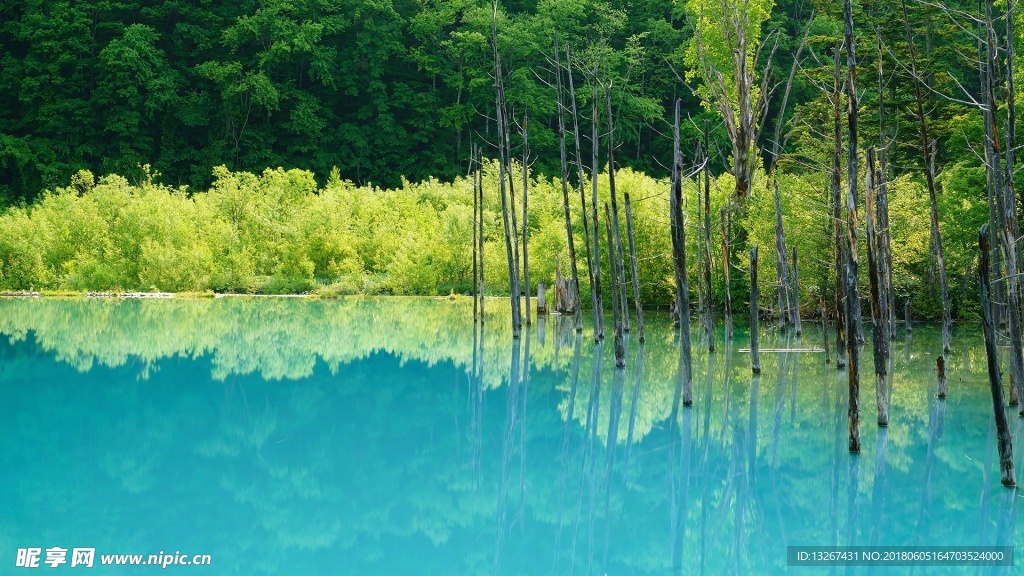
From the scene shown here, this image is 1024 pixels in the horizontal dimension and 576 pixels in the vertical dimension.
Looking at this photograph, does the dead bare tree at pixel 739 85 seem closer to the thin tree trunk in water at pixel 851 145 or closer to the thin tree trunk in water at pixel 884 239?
the thin tree trunk in water at pixel 884 239

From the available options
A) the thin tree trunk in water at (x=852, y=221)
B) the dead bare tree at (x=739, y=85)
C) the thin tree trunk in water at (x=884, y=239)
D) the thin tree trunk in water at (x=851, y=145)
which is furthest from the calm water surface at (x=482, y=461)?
the dead bare tree at (x=739, y=85)

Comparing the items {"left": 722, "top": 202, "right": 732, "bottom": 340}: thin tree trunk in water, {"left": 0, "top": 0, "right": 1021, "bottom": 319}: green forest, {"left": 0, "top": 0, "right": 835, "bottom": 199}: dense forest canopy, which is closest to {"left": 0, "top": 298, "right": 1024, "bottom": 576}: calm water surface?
{"left": 722, "top": 202, "right": 732, "bottom": 340}: thin tree trunk in water

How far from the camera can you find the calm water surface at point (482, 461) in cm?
777

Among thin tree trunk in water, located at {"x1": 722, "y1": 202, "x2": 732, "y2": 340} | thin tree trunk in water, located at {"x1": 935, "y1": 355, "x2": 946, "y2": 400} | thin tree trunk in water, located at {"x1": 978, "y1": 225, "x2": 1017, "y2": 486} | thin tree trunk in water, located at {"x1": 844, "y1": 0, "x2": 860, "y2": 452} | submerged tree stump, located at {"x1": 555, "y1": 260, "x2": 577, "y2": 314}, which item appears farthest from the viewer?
submerged tree stump, located at {"x1": 555, "y1": 260, "x2": 577, "y2": 314}

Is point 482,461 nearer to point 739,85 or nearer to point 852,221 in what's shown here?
point 852,221

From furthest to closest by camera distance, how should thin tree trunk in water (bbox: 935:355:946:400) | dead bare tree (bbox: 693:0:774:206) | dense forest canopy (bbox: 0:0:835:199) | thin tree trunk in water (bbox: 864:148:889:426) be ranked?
dense forest canopy (bbox: 0:0:835:199), dead bare tree (bbox: 693:0:774:206), thin tree trunk in water (bbox: 935:355:946:400), thin tree trunk in water (bbox: 864:148:889:426)

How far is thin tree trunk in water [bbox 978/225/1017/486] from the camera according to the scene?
851 cm

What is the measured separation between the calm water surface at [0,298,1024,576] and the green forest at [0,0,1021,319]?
213 inches

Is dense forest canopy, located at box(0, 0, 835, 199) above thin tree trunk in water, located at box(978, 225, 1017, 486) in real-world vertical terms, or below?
above

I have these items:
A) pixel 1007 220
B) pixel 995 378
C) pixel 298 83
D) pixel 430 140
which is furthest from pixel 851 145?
pixel 298 83

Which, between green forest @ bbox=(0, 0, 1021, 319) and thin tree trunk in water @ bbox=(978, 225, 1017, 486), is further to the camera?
green forest @ bbox=(0, 0, 1021, 319)

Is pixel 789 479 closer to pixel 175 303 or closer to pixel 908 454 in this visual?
pixel 908 454

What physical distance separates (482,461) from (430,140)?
43.8m

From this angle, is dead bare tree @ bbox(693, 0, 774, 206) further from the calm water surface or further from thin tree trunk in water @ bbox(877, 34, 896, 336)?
the calm water surface
